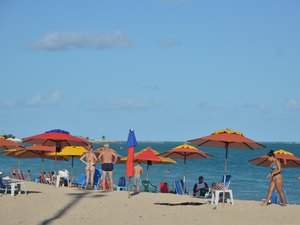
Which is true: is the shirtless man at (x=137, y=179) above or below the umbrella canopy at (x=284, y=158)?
below

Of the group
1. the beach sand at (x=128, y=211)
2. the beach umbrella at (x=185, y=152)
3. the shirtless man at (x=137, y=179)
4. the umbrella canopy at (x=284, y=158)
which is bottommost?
the beach sand at (x=128, y=211)

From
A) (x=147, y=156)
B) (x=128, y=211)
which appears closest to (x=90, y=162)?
(x=147, y=156)

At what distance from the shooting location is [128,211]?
1316 cm

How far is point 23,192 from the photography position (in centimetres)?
1639

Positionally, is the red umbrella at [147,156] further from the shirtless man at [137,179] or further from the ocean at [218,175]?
the ocean at [218,175]

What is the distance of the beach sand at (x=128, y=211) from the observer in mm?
11797

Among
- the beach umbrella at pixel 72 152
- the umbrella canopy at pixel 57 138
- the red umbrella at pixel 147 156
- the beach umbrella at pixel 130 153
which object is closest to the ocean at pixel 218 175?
the red umbrella at pixel 147 156

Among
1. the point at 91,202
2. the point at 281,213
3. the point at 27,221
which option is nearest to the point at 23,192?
the point at 91,202

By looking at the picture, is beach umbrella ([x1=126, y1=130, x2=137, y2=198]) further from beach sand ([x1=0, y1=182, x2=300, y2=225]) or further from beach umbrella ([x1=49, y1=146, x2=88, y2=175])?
beach umbrella ([x1=49, y1=146, x2=88, y2=175])

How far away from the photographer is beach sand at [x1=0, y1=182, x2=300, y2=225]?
38.7 ft

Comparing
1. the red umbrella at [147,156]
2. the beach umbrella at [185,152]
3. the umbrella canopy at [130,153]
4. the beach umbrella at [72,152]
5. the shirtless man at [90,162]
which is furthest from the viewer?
the beach umbrella at [72,152]

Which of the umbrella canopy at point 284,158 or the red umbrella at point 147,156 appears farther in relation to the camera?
the red umbrella at point 147,156

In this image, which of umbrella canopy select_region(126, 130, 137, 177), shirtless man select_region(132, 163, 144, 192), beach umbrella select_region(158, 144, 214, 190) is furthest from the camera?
shirtless man select_region(132, 163, 144, 192)

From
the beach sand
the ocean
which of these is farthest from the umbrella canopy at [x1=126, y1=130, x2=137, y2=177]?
the ocean
